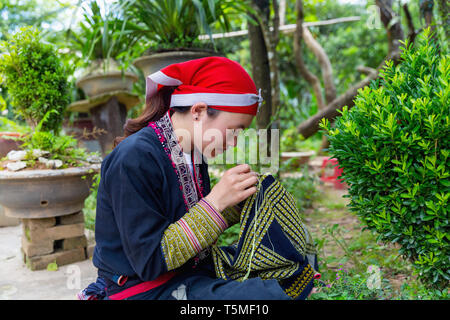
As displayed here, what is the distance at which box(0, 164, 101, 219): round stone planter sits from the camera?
298cm

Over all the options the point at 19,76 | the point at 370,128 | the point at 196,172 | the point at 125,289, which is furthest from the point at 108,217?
the point at 19,76

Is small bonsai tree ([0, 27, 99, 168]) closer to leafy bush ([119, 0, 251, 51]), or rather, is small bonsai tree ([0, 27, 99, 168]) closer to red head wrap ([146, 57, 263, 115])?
leafy bush ([119, 0, 251, 51])

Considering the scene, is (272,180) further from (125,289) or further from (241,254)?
(125,289)

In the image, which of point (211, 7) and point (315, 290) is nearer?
point (315, 290)

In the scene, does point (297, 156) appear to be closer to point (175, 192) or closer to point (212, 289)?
point (175, 192)

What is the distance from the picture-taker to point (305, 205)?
5.06 meters

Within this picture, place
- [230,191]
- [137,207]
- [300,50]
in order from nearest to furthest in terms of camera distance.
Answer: [137,207] < [230,191] < [300,50]

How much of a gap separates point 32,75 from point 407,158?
311cm

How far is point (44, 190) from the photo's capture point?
3.05 meters

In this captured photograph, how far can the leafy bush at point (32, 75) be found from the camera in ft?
10.5

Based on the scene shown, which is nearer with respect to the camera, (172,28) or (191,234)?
(191,234)

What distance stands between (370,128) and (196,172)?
86cm

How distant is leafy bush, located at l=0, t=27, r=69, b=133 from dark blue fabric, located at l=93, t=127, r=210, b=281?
6.69ft

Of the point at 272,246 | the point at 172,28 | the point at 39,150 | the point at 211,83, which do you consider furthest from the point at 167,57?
the point at 272,246
